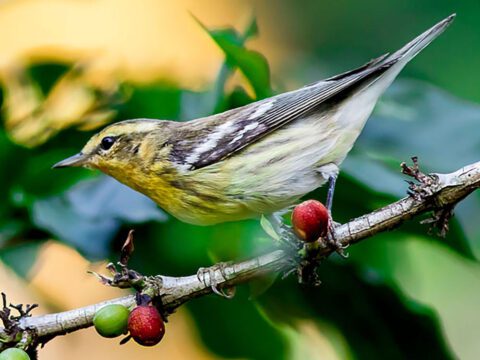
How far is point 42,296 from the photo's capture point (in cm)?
296

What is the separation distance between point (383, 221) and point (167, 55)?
9.86ft

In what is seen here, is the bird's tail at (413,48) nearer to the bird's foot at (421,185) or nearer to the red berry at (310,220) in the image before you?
the bird's foot at (421,185)

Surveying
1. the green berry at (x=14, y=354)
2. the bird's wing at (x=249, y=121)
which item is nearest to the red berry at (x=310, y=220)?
the green berry at (x=14, y=354)

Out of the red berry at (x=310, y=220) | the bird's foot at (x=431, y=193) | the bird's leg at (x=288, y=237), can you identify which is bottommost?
the red berry at (x=310, y=220)

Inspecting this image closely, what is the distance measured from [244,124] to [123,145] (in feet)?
1.38

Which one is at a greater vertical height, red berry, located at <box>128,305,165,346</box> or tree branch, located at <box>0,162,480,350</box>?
tree branch, located at <box>0,162,480,350</box>

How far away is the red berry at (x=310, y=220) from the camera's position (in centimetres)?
188

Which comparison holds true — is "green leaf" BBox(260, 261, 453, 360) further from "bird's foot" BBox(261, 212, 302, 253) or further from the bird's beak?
the bird's beak

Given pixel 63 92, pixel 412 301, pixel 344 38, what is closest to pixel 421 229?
pixel 412 301

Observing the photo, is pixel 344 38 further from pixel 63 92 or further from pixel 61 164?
pixel 61 164

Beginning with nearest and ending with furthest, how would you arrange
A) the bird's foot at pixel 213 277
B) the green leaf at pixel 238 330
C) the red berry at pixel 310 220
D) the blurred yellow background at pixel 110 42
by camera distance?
the red berry at pixel 310 220, the bird's foot at pixel 213 277, the green leaf at pixel 238 330, the blurred yellow background at pixel 110 42

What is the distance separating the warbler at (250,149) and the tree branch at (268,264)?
1.04 feet

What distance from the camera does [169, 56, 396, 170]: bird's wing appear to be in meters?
2.72

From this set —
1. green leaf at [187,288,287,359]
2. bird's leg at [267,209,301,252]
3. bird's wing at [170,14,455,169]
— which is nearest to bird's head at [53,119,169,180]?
bird's wing at [170,14,455,169]
